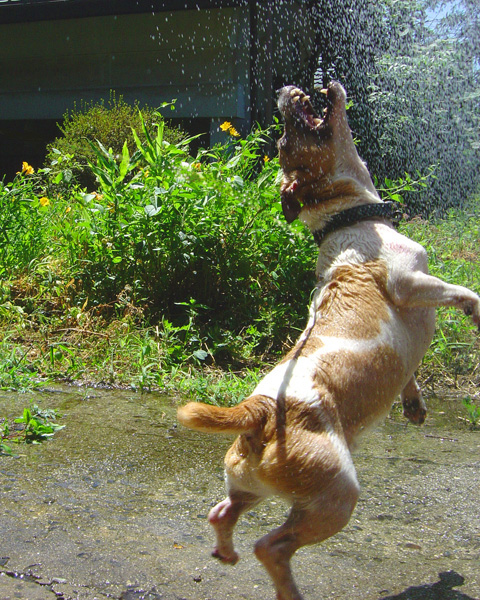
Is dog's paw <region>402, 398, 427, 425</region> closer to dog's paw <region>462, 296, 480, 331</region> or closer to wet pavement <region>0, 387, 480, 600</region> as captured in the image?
wet pavement <region>0, 387, 480, 600</region>

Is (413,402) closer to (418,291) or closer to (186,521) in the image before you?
(418,291)

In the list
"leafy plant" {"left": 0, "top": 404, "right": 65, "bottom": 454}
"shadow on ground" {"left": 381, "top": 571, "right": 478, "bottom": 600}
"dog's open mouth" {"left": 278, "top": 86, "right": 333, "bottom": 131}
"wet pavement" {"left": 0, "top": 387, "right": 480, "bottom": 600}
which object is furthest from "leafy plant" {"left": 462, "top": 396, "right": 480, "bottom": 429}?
"leafy plant" {"left": 0, "top": 404, "right": 65, "bottom": 454}

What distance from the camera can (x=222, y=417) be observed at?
2152 mm

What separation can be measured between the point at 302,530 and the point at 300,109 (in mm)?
1877

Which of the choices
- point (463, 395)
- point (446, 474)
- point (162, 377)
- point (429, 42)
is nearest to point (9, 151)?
point (429, 42)

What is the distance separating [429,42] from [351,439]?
10.7 meters

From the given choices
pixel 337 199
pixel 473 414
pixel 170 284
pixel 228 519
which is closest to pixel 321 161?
pixel 337 199

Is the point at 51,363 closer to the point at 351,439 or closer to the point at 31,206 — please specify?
the point at 31,206

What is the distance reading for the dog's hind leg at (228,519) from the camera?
2.36 metres

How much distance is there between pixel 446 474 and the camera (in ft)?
10.7

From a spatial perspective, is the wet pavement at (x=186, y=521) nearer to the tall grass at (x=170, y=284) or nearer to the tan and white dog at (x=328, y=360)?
the tan and white dog at (x=328, y=360)

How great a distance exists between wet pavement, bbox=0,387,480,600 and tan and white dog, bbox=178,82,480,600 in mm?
264

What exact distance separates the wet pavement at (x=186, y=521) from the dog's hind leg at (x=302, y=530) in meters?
0.21

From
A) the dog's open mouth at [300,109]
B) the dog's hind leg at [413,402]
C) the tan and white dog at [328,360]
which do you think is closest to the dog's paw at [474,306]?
the tan and white dog at [328,360]
